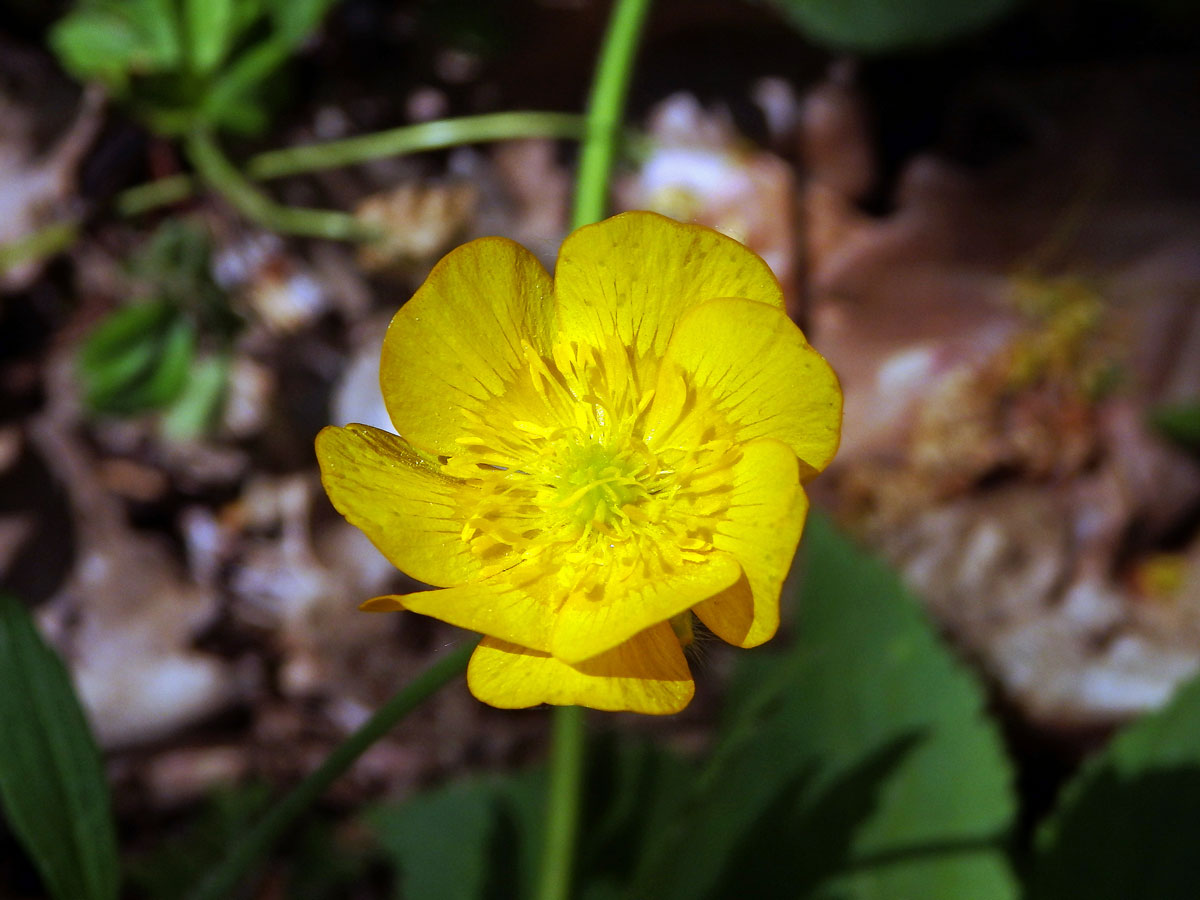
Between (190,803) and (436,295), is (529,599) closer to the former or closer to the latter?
(436,295)

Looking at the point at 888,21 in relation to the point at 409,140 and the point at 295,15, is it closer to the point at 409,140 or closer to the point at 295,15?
the point at 409,140

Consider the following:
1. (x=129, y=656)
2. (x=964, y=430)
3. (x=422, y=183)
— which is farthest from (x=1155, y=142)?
(x=129, y=656)

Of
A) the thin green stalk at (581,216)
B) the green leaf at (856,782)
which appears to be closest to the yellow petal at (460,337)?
the thin green stalk at (581,216)

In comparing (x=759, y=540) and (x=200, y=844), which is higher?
(x=200, y=844)

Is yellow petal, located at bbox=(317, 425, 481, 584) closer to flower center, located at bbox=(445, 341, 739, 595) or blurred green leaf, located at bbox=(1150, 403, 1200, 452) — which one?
flower center, located at bbox=(445, 341, 739, 595)

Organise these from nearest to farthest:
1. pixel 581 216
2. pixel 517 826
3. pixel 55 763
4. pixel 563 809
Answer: pixel 55 763 → pixel 563 809 → pixel 581 216 → pixel 517 826

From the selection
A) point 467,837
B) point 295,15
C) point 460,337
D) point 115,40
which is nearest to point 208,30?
point 295,15

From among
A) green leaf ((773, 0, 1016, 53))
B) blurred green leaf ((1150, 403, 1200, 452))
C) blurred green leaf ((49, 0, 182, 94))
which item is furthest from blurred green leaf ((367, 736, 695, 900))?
blurred green leaf ((49, 0, 182, 94))
